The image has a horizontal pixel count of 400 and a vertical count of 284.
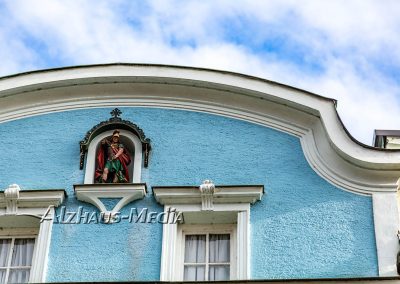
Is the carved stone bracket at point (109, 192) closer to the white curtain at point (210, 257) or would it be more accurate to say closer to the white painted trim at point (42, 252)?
the white painted trim at point (42, 252)

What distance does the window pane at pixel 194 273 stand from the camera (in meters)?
12.5

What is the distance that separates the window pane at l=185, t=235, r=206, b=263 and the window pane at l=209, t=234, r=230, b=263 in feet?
0.32

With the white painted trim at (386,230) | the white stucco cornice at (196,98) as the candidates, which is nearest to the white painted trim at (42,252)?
the white stucco cornice at (196,98)

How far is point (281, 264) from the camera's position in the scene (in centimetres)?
1217

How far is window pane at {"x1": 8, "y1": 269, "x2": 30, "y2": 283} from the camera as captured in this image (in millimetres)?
12531

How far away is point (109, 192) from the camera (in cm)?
1292

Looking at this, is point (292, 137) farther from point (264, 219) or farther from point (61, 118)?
point (61, 118)

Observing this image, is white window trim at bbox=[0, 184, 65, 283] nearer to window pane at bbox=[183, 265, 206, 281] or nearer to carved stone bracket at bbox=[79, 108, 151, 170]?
carved stone bracket at bbox=[79, 108, 151, 170]

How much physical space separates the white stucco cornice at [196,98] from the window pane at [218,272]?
173 centimetres

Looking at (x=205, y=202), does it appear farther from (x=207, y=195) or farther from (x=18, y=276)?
(x=18, y=276)

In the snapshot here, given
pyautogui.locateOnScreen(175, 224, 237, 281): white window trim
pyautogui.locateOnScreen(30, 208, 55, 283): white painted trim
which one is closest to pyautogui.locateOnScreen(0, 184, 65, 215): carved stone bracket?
pyautogui.locateOnScreen(30, 208, 55, 283): white painted trim

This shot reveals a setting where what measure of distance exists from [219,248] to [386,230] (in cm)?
203

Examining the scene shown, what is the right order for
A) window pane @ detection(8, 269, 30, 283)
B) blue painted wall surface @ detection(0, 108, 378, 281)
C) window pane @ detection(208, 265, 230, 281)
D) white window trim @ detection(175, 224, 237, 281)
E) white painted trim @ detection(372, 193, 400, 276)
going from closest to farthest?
white painted trim @ detection(372, 193, 400, 276)
blue painted wall surface @ detection(0, 108, 378, 281)
window pane @ detection(208, 265, 230, 281)
window pane @ detection(8, 269, 30, 283)
white window trim @ detection(175, 224, 237, 281)

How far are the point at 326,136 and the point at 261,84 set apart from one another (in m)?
1.12
